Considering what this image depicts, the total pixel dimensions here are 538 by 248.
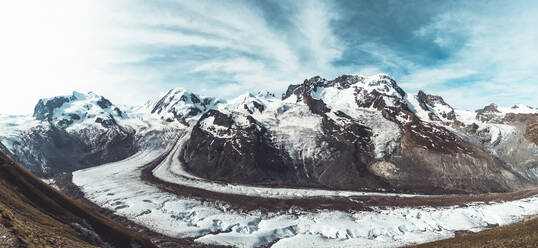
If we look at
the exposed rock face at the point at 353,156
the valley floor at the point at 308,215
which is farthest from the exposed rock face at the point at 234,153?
the valley floor at the point at 308,215

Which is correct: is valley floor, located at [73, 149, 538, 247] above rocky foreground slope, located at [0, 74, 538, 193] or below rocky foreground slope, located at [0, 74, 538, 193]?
below

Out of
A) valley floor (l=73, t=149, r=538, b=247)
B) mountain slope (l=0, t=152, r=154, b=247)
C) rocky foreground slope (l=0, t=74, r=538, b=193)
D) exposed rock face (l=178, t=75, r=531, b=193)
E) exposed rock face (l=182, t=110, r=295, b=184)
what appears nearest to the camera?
mountain slope (l=0, t=152, r=154, b=247)

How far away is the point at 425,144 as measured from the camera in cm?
13475

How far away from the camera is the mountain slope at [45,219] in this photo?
60.3 ft

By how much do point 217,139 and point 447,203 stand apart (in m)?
115

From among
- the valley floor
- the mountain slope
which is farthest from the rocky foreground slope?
the mountain slope

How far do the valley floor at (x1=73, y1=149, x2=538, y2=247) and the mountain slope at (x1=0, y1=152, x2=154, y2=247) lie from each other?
76.9 ft

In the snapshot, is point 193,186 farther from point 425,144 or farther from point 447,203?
point 425,144

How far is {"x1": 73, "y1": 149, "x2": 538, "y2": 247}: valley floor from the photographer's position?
5859cm

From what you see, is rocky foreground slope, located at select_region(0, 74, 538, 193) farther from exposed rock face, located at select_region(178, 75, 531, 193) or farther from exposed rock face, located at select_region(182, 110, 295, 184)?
exposed rock face, located at select_region(182, 110, 295, 184)

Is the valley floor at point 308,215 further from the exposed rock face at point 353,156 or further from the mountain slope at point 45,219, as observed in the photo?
the mountain slope at point 45,219

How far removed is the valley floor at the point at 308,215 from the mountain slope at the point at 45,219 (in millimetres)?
23433

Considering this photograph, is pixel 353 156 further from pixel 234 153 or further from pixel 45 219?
pixel 45 219

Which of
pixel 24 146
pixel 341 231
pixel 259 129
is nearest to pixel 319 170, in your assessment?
pixel 259 129
